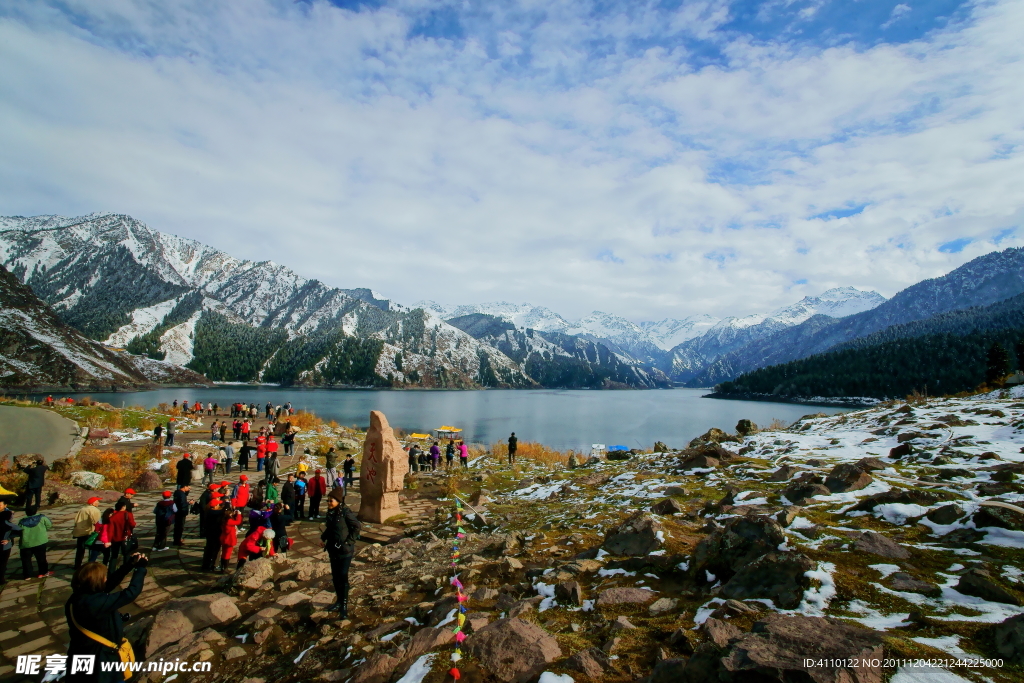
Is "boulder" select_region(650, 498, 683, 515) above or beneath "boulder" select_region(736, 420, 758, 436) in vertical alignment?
beneath

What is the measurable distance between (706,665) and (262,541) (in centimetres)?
1061

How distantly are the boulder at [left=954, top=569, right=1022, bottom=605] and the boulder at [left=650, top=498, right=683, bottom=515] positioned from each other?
569 cm

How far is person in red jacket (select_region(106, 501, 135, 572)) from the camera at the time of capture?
31.6 ft

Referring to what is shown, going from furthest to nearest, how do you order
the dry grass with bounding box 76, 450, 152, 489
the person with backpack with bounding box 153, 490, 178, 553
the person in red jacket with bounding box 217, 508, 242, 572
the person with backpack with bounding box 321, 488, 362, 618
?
the dry grass with bounding box 76, 450, 152, 489, the person with backpack with bounding box 153, 490, 178, 553, the person in red jacket with bounding box 217, 508, 242, 572, the person with backpack with bounding box 321, 488, 362, 618

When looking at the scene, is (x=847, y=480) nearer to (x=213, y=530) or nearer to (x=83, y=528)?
(x=213, y=530)

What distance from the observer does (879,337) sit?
196500 mm

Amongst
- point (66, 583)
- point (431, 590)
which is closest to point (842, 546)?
point (431, 590)

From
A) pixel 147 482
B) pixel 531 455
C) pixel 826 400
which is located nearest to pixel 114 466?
pixel 147 482

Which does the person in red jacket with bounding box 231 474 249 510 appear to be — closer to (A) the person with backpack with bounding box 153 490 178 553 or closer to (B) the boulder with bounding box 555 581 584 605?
(A) the person with backpack with bounding box 153 490 178 553

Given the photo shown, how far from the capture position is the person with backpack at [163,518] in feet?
35.0

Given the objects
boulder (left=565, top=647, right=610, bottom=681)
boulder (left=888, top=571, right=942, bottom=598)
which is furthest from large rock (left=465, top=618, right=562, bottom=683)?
boulder (left=888, top=571, right=942, bottom=598)

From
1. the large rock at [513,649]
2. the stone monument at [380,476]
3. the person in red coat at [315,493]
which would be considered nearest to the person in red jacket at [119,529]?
the person in red coat at [315,493]

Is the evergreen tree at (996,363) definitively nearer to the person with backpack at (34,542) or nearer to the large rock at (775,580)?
the large rock at (775,580)

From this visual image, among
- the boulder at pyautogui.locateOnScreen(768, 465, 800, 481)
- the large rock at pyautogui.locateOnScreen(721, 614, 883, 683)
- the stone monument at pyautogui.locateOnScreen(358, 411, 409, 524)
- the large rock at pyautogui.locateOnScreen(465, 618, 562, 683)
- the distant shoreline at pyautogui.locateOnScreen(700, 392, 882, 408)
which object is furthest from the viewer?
the distant shoreline at pyautogui.locateOnScreen(700, 392, 882, 408)
